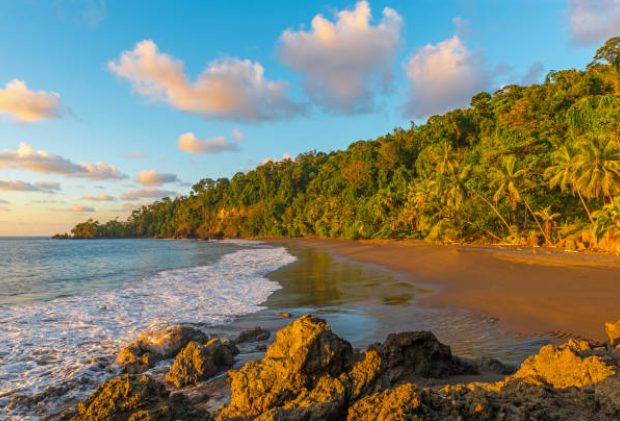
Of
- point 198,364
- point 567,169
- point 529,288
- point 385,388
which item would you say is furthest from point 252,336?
point 567,169

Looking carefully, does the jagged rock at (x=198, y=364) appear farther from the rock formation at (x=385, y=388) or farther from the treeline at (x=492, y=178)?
the treeline at (x=492, y=178)

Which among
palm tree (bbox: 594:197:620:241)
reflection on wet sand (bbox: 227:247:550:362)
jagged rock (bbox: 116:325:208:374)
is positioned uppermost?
palm tree (bbox: 594:197:620:241)

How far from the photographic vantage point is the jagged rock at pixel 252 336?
6.34 m

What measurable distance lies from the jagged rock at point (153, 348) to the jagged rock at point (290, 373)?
2616 millimetres

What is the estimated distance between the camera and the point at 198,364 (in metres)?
4.72

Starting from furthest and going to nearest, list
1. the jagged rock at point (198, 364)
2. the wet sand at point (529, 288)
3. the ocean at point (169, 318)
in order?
the wet sand at point (529, 288) → the ocean at point (169, 318) → the jagged rock at point (198, 364)

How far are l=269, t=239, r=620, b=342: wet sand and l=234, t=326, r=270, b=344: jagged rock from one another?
185 inches

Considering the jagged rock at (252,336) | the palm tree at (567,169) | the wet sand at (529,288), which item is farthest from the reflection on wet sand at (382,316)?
the palm tree at (567,169)

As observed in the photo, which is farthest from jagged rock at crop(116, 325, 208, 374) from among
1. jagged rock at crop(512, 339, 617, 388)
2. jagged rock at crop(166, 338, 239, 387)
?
jagged rock at crop(512, 339, 617, 388)

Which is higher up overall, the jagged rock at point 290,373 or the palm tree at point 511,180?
the palm tree at point 511,180

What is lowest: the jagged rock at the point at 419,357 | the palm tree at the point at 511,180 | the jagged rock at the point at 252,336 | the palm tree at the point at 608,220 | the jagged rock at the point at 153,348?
the jagged rock at the point at 252,336

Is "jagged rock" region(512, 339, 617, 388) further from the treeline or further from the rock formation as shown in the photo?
the treeline

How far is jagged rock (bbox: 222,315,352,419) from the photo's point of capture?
3230 millimetres

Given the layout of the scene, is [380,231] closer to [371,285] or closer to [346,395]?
[371,285]
